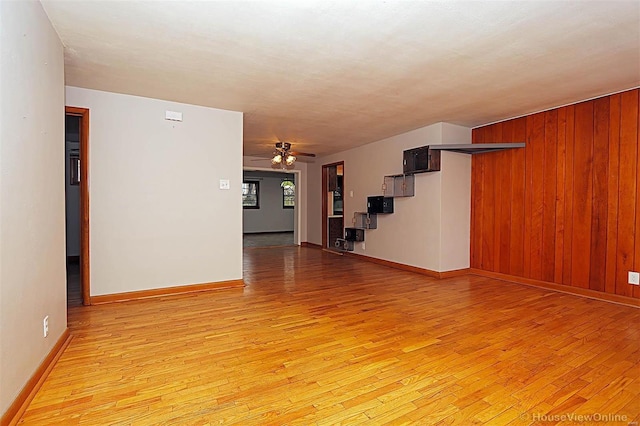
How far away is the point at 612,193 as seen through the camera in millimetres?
3754

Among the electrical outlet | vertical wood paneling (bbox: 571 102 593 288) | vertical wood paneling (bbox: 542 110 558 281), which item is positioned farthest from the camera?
vertical wood paneling (bbox: 542 110 558 281)

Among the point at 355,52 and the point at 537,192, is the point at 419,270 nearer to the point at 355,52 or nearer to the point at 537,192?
the point at 537,192

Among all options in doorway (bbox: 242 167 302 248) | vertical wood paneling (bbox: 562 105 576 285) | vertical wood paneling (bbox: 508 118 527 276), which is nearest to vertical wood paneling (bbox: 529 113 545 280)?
vertical wood paneling (bbox: 508 118 527 276)

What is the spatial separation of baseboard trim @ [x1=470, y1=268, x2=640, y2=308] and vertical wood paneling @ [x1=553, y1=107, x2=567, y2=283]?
0.38ft

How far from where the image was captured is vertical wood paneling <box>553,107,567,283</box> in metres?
4.16

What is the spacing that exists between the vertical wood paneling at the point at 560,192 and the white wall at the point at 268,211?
29.2 ft

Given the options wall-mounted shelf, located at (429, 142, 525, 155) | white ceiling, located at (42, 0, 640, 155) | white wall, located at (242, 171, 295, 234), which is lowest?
Answer: white wall, located at (242, 171, 295, 234)

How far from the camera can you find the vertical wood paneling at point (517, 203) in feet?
15.2

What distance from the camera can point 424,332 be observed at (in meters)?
2.84

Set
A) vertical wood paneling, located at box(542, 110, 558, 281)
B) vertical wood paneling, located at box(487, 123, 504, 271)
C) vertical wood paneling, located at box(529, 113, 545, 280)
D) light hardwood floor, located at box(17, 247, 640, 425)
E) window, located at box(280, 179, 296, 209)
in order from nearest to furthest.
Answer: light hardwood floor, located at box(17, 247, 640, 425), vertical wood paneling, located at box(542, 110, 558, 281), vertical wood paneling, located at box(529, 113, 545, 280), vertical wood paneling, located at box(487, 123, 504, 271), window, located at box(280, 179, 296, 209)

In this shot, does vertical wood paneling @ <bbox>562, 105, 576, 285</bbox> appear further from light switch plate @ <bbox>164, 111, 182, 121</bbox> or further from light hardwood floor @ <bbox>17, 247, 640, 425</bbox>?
light switch plate @ <bbox>164, 111, 182, 121</bbox>

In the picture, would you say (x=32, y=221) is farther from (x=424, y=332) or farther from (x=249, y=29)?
(x=424, y=332)

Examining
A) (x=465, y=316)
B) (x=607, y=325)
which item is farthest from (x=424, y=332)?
(x=607, y=325)

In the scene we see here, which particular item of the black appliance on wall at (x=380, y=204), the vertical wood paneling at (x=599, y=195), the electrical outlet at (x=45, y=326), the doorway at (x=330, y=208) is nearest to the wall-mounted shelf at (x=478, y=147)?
the vertical wood paneling at (x=599, y=195)
